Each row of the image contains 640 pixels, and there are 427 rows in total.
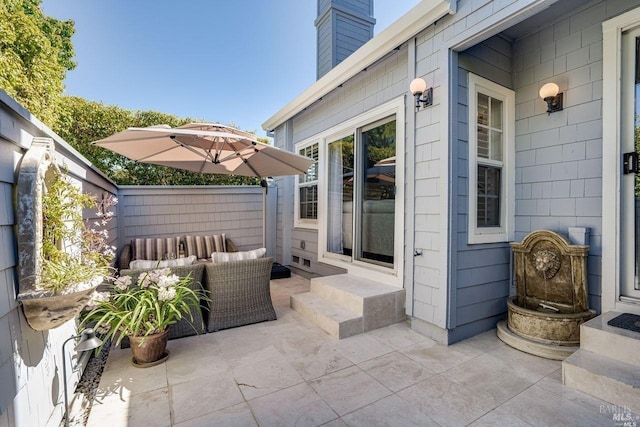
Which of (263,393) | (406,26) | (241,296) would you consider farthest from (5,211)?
(406,26)

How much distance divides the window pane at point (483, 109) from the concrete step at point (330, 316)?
2.65m

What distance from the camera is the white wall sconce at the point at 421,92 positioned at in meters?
3.10

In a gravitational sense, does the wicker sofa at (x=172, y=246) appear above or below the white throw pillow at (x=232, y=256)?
below

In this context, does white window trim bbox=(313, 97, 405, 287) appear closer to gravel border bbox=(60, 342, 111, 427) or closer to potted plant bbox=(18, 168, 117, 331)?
potted plant bbox=(18, 168, 117, 331)

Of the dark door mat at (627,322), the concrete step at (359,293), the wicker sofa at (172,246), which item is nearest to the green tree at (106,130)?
the wicker sofa at (172,246)

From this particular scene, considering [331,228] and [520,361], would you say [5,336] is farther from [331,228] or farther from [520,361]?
[331,228]

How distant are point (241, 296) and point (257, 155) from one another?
2.10 metres

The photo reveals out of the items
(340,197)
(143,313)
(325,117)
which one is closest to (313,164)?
(325,117)

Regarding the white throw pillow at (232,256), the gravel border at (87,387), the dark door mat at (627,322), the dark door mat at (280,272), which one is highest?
the white throw pillow at (232,256)

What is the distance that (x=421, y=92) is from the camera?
311cm

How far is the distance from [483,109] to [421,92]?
0.82 metres

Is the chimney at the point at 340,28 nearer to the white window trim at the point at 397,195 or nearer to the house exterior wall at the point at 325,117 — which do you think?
the house exterior wall at the point at 325,117

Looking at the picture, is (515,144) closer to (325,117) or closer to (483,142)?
(483,142)

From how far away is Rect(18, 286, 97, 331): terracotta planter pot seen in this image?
4.64 ft
